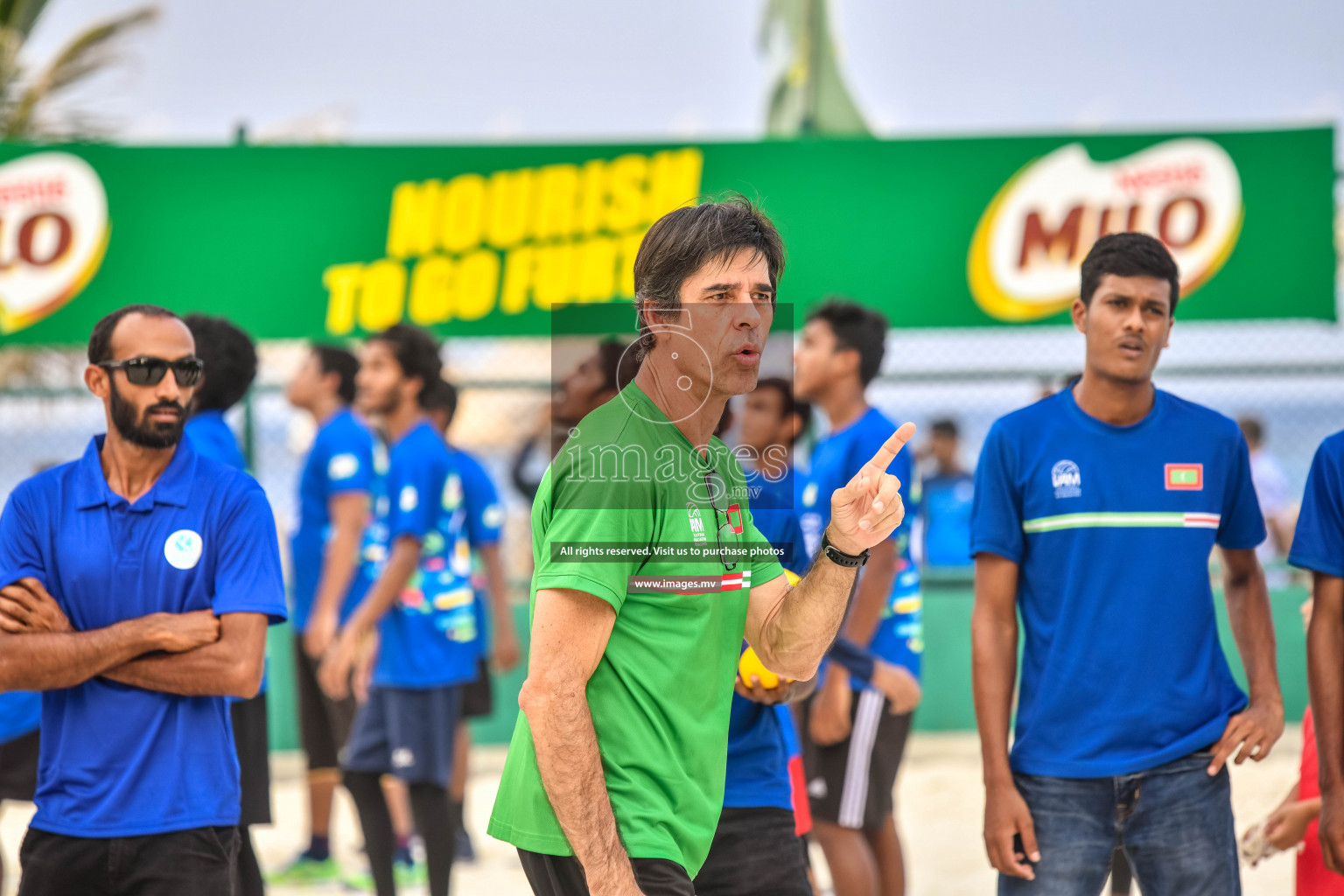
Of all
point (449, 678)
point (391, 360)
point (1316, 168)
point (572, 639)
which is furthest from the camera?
point (1316, 168)

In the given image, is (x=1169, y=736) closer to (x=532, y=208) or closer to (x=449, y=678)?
(x=449, y=678)

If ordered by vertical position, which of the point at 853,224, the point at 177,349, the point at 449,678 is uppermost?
the point at 853,224

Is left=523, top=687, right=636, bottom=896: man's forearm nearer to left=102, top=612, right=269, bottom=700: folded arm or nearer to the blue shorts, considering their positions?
left=102, top=612, right=269, bottom=700: folded arm

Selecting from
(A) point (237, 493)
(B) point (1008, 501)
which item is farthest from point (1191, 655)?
(A) point (237, 493)

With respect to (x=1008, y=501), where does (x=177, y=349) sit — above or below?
above

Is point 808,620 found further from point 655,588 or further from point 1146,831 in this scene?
point 1146,831

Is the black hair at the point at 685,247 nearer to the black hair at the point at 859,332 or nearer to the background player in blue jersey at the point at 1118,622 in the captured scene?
the background player in blue jersey at the point at 1118,622

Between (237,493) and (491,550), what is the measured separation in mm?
2704

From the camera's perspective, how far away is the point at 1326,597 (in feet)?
9.75

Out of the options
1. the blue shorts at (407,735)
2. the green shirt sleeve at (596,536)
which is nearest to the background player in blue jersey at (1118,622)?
the green shirt sleeve at (596,536)

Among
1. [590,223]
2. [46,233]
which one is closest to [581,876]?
[590,223]

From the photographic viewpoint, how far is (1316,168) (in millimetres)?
7164

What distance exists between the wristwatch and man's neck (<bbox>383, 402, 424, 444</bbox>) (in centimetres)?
351

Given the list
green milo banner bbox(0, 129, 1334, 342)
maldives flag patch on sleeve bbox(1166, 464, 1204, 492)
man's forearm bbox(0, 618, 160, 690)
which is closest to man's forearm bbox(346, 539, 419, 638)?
man's forearm bbox(0, 618, 160, 690)
